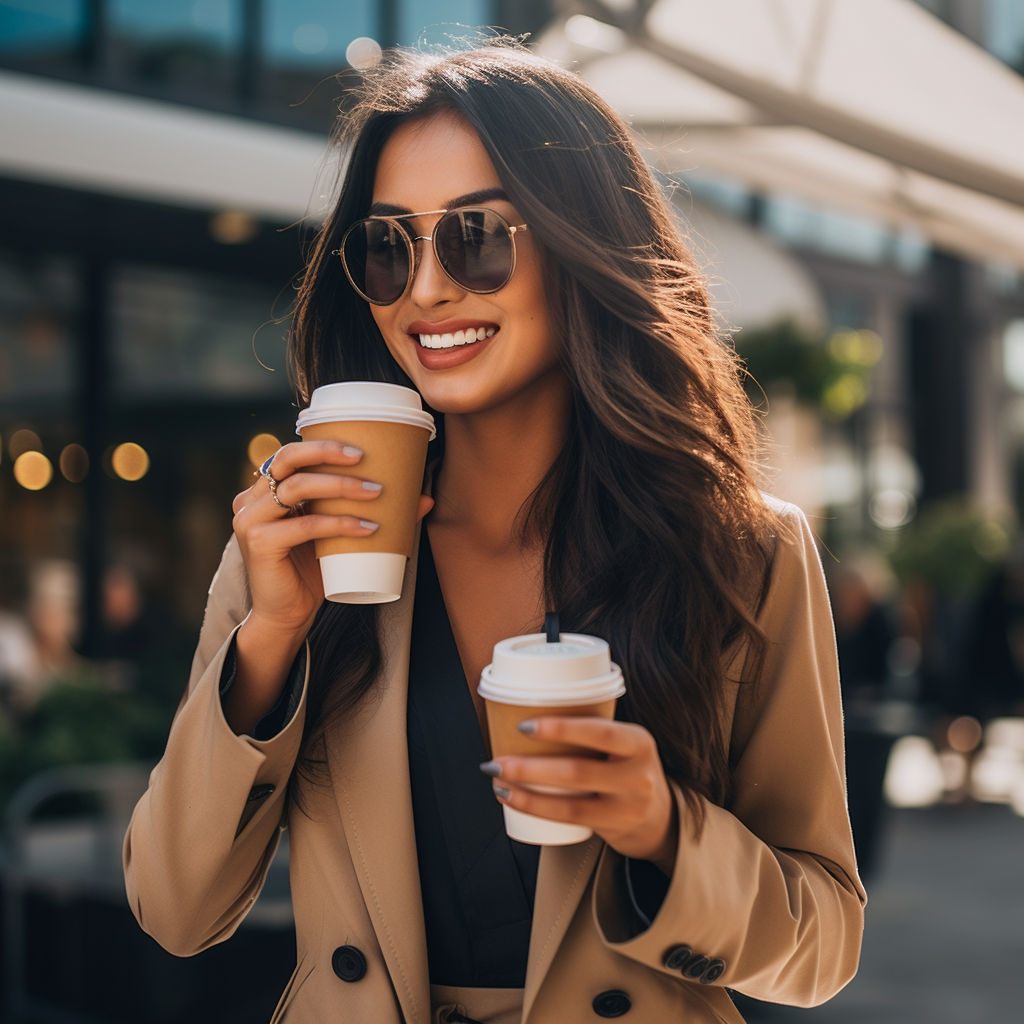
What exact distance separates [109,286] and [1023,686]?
300 inches

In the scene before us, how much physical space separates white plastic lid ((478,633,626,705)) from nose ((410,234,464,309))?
2.09ft

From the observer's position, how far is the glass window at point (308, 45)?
322 inches

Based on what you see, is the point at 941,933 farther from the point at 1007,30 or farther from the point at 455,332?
the point at 1007,30

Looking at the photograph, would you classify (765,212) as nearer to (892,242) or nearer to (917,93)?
(892,242)

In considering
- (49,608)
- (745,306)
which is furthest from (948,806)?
(49,608)

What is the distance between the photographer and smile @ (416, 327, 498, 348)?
167 centimetres

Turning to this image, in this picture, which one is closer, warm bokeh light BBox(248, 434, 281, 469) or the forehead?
the forehead

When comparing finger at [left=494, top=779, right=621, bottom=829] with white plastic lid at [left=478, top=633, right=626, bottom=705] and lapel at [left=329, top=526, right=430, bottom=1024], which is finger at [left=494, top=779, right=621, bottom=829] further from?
lapel at [left=329, top=526, right=430, bottom=1024]

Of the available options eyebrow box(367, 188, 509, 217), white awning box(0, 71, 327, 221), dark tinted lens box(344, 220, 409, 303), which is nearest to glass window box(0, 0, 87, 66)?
white awning box(0, 71, 327, 221)

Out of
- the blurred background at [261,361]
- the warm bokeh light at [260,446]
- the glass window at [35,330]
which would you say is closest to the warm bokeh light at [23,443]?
the blurred background at [261,361]

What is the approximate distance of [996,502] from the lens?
725 inches

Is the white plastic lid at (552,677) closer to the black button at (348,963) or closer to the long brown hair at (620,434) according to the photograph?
the long brown hair at (620,434)

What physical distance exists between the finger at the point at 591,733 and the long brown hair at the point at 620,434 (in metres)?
0.35

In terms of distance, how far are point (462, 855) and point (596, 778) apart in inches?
19.6
